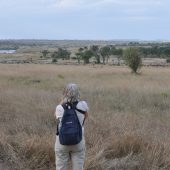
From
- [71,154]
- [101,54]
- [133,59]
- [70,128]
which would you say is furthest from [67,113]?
[101,54]

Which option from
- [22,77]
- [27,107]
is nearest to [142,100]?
[27,107]

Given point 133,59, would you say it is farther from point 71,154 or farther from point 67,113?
point 67,113

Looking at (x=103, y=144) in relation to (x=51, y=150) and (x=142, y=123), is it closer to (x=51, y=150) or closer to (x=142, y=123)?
(x=51, y=150)

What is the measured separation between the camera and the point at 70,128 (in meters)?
5.48

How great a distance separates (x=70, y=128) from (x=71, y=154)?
18.8 inches

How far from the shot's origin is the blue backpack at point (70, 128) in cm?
548

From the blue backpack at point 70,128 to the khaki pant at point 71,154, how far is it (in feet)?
0.45

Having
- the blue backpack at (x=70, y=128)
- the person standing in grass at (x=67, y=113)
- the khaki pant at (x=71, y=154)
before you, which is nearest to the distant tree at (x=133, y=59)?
the khaki pant at (x=71, y=154)

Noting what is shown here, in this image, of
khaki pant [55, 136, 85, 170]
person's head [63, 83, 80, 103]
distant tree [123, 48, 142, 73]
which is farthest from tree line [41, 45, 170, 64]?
person's head [63, 83, 80, 103]

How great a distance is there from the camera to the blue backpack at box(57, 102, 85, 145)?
5.48m

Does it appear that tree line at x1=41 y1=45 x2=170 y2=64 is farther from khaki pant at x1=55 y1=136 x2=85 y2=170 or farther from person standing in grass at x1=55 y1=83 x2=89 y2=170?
person standing in grass at x1=55 y1=83 x2=89 y2=170

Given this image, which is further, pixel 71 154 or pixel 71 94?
pixel 71 154

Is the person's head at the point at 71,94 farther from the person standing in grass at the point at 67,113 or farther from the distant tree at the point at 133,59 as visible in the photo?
the distant tree at the point at 133,59

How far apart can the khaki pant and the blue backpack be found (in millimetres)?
136
